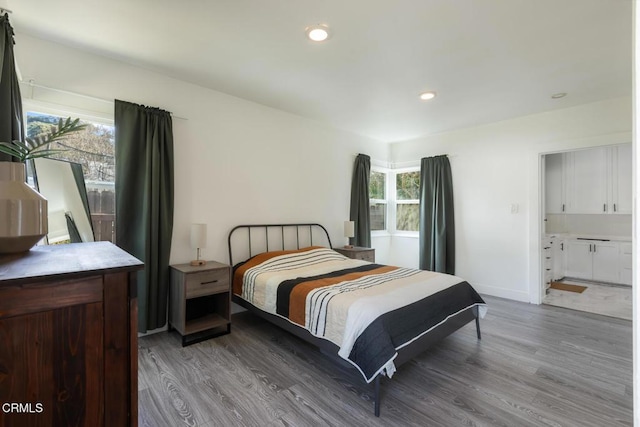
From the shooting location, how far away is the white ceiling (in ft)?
6.12

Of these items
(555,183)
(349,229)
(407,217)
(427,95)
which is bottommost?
(349,229)

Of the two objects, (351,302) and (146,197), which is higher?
(146,197)

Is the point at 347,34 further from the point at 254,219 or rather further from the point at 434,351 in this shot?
the point at 434,351

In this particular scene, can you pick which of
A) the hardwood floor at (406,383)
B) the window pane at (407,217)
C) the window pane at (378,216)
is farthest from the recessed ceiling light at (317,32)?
the window pane at (407,217)

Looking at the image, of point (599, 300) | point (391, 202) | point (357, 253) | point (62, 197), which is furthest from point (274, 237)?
point (599, 300)

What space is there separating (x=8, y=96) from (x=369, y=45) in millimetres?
2322

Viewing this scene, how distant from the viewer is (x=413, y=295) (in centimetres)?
223

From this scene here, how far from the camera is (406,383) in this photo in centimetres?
208

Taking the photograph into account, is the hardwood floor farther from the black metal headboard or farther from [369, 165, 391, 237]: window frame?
[369, 165, 391, 237]: window frame

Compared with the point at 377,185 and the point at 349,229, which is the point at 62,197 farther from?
the point at 377,185

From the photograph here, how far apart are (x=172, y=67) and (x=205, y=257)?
1860mm

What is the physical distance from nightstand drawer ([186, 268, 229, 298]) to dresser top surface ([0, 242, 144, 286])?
143 cm

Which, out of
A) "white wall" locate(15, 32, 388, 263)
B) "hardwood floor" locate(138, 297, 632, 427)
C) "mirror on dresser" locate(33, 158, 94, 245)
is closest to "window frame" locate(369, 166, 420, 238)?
"white wall" locate(15, 32, 388, 263)

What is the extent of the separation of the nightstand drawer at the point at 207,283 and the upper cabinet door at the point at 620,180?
6.10m
